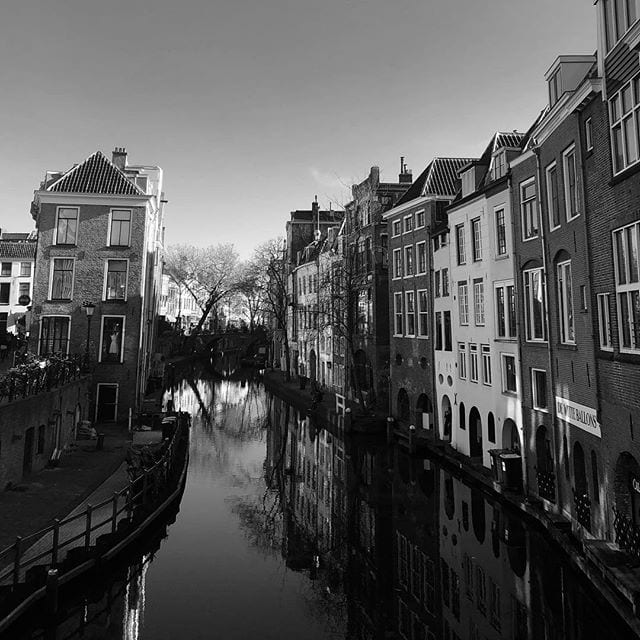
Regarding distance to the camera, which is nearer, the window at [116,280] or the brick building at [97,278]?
the brick building at [97,278]

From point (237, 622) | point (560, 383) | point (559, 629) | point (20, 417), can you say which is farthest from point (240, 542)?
point (560, 383)

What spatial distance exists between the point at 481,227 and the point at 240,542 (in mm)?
16441

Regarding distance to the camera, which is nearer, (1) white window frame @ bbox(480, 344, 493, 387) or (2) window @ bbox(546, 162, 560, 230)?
(2) window @ bbox(546, 162, 560, 230)

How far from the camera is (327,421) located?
33.3m

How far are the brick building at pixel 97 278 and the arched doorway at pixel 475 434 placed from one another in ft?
61.3

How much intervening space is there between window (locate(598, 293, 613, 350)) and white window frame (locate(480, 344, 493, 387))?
8818 mm

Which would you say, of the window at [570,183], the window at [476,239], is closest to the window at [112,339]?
the window at [476,239]

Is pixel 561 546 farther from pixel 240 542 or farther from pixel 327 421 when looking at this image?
pixel 327 421

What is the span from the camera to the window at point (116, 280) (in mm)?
28016

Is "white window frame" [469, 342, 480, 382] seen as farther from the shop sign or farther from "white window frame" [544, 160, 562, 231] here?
"white window frame" [544, 160, 562, 231]

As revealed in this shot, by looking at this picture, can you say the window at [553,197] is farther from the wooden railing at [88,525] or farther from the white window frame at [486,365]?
the wooden railing at [88,525]

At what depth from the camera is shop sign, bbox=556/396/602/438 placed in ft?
40.3

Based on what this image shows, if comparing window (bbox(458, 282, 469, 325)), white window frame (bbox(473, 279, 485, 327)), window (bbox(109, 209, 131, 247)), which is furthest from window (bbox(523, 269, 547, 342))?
window (bbox(109, 209, 131, 247))

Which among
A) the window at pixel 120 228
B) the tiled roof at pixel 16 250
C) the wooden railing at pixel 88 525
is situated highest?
the tiled roof at pixel 16 250
